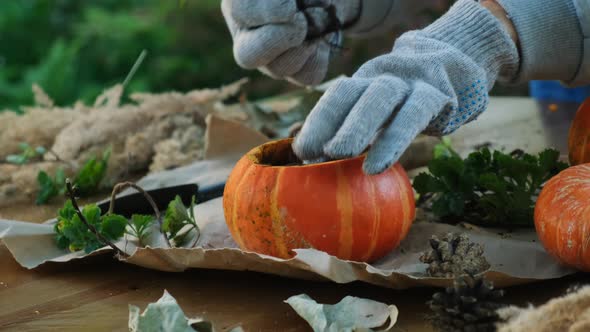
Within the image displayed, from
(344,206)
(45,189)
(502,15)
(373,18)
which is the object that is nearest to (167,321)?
(344,206)

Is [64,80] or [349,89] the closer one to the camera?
[349,89]

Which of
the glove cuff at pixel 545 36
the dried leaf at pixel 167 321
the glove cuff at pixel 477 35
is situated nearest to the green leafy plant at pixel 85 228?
the dried leaf at pixel 167 321

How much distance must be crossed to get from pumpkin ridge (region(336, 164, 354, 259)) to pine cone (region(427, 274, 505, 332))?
0.86 feet

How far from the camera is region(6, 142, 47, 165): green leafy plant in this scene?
1.83 meters

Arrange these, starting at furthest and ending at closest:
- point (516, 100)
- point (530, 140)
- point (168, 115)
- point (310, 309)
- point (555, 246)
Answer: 1. point (516, 100)
2. point (168, 115)
3. point (530, 140)
4. point (555, 246)
5. point (310, 309)

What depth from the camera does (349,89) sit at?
3.30 ft

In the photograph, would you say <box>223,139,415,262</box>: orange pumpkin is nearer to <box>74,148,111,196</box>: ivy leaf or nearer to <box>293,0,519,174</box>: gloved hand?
<box>293,0,519,174</box>: gloved hand

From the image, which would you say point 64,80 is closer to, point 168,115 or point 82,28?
point 82,28

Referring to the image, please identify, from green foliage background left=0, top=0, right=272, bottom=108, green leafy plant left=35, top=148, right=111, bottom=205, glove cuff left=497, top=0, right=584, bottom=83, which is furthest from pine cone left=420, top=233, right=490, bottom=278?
green foliage background left=0, top=0, right=272, bottom=108

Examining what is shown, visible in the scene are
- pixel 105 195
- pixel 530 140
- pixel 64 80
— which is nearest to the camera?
pixel 105 195

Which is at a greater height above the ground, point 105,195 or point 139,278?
point 139,278

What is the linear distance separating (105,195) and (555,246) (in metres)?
0.99

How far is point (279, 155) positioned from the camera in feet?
4.03

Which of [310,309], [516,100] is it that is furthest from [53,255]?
[516,100]
